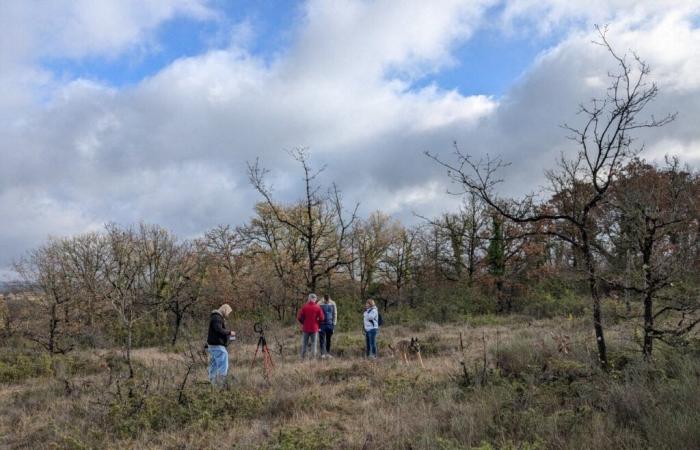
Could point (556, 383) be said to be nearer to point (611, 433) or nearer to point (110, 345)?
point (611, 433)

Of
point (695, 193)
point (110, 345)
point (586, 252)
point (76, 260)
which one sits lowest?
point (110, 345)

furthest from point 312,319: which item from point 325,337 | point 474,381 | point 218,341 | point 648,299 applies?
point 648,299

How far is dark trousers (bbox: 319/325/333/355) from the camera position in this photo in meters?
12.9

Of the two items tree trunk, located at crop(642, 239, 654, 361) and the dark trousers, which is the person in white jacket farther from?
tree trunk, located at crop(642, 239, 654, 361)

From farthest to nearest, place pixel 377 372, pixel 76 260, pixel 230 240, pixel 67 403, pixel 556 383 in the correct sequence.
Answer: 1. pixel 230 240
2. pixel 76 260
3. pixel 377 372
4. pixel 67 403
5. pixel 556 383

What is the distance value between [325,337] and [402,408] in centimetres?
678

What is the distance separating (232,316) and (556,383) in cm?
2164

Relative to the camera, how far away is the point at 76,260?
2844 cm

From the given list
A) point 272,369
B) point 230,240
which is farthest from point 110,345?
point 230,240

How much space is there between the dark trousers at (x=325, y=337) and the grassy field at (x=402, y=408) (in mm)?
2645

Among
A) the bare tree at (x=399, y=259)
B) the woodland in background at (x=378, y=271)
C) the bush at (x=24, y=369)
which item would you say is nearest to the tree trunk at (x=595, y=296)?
the woodland in background at (x=378, y=271)

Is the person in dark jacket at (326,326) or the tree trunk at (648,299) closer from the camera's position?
the tree trunk at (648,299)

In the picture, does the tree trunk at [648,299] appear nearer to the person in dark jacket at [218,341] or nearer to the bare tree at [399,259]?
the person in dark jacket at [218,341]

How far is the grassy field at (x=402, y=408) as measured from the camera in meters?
4.89
